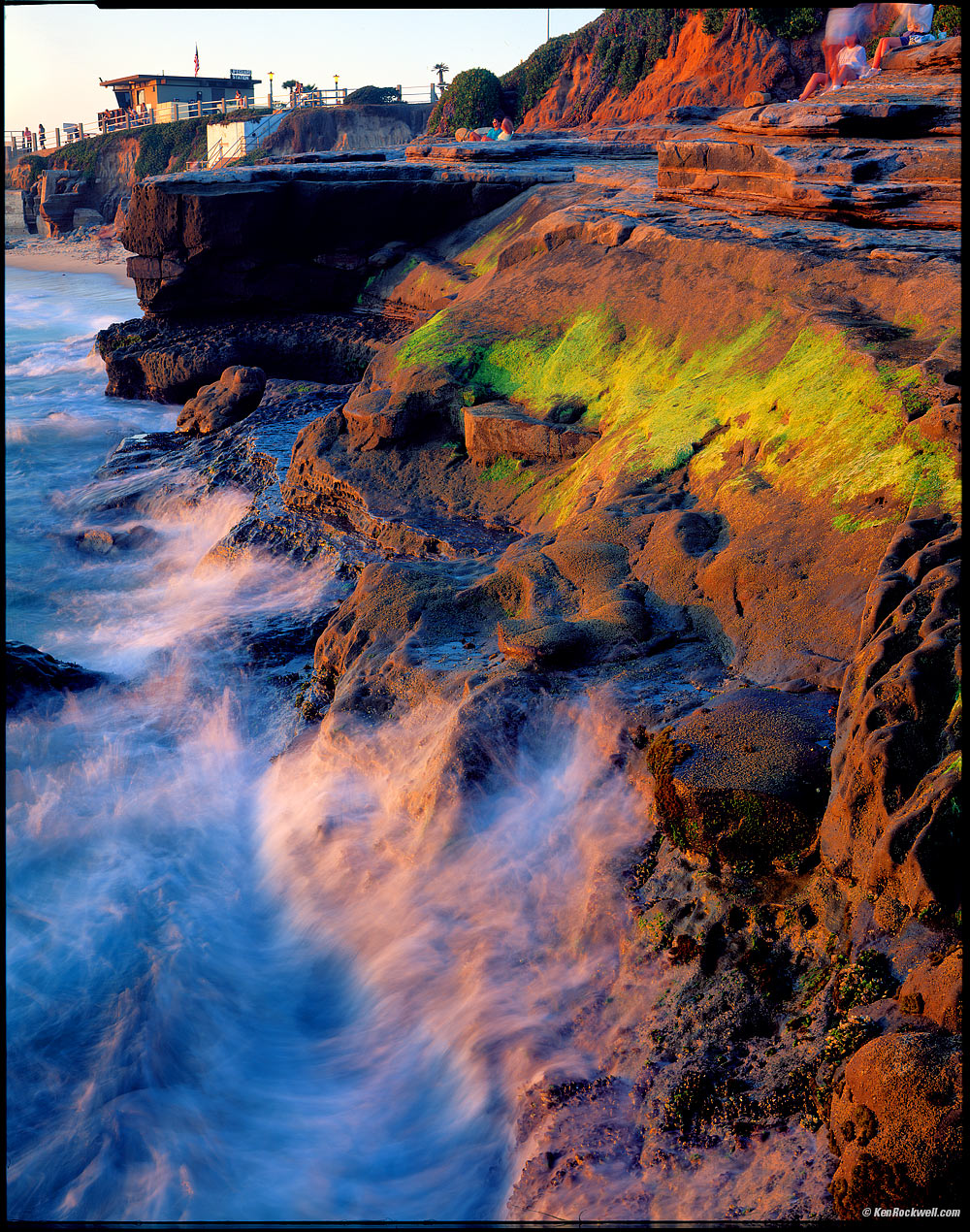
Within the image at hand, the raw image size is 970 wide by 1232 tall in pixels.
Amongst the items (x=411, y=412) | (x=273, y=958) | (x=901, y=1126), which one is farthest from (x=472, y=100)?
(x=901, y=1126)

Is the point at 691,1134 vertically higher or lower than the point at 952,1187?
lower

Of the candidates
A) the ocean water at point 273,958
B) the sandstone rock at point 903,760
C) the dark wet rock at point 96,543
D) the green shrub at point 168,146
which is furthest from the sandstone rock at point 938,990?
the green shrub at point 168,146

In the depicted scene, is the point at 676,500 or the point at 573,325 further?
the point at 573,325

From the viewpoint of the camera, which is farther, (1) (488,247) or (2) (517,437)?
(1) (488,247)

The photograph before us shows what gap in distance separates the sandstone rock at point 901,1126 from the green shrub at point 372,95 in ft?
136

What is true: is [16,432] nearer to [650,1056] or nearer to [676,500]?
[676,500]

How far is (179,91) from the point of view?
137 feet

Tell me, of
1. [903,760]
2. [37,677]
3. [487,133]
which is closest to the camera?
[903,760]

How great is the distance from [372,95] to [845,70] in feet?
88.8

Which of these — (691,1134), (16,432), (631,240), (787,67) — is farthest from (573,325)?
(787,67)

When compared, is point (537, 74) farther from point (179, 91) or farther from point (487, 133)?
point (179, 91)

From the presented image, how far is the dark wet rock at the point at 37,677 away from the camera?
18.5 ft

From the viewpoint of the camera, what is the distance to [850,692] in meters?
3.05

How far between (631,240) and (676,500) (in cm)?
369
